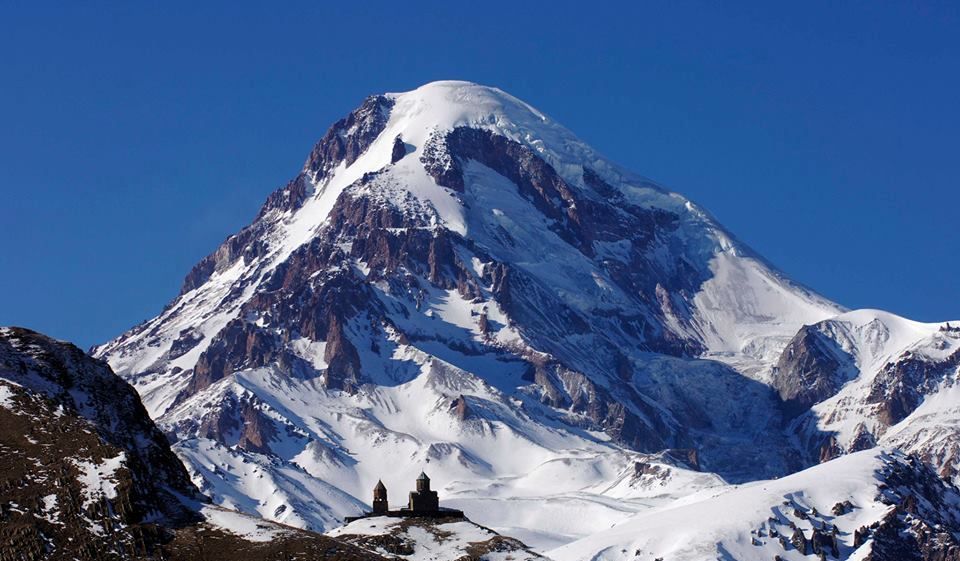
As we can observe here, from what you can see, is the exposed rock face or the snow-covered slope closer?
the exposed rock face

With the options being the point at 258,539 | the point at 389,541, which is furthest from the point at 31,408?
the point at 389,541

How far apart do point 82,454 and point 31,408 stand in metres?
8.63

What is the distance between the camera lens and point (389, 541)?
19562cm

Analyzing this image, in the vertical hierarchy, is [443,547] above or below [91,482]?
below

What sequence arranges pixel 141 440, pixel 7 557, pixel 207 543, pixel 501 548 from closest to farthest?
pixel 7 557
pixel 207 543
pixel 141 440
pixel 501 548

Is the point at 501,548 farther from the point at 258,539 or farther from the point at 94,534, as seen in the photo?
the point at 94,534

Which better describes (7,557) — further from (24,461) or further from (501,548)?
(501,548)

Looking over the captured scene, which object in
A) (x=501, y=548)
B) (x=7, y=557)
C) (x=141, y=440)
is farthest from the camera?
(x=501, y=548)

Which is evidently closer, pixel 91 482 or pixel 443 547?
pixel 91 482

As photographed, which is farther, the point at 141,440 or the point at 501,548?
the point at 501,548

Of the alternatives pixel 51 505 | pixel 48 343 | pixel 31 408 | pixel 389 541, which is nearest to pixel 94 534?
pixel 51 505

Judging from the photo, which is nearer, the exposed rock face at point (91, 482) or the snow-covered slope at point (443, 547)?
the exposed rock face at point (91, 482)

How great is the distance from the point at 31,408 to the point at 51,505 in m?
13.9

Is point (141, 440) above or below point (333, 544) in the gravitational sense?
above
